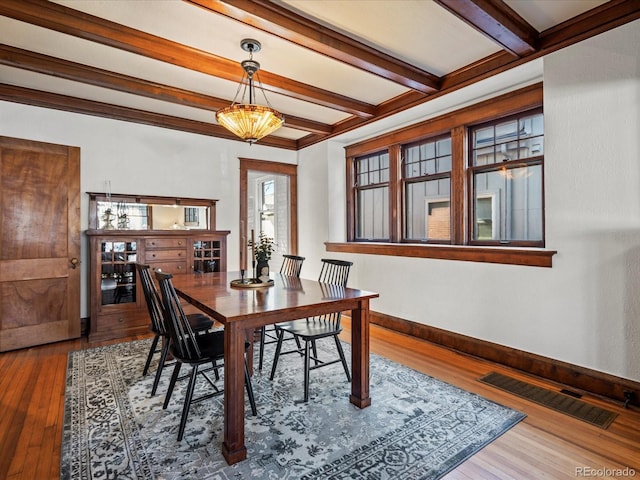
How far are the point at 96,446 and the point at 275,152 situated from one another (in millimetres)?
4568

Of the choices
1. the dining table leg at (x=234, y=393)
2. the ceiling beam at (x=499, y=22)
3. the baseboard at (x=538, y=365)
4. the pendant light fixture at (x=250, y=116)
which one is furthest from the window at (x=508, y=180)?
the dining table leg at (x=234, y=393)

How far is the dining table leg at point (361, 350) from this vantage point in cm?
241

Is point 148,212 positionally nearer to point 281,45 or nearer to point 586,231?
point 281,45

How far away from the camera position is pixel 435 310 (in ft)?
12.5

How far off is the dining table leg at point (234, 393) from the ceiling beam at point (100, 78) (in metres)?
2.88

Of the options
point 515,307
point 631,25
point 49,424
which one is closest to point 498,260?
point 515,307

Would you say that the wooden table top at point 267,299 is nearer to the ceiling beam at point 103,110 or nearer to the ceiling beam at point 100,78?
the ceiling beam at point 100,78

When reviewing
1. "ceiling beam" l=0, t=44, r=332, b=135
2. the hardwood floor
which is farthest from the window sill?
"ceiling beam" l=0, t=44, r=332, b=135

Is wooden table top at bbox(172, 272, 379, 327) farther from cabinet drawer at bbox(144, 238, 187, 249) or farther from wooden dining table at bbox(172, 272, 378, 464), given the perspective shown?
cabinet drawer at bbox(144, 238, 187, 249)

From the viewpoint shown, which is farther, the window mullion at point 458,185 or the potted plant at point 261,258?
the window mullion at point 458,185

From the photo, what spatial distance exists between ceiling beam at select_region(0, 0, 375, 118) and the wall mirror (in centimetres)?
209

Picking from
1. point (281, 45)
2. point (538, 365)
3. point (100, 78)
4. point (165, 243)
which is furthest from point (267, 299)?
point (100, 78)

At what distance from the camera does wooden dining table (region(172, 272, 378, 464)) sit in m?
1.88

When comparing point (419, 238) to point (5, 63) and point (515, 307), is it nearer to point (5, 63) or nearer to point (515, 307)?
point (515, 307)
